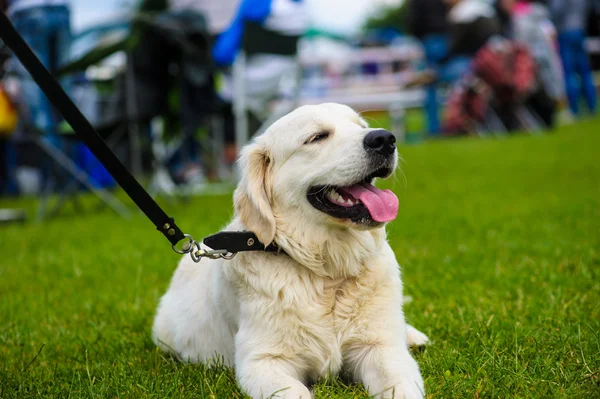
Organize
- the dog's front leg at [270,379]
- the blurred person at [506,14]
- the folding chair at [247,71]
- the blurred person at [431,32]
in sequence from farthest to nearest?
the blurred person at [506,14], the blurred person at [431,32], the folding chair at [247,71], the dog's front leg at [270,379]

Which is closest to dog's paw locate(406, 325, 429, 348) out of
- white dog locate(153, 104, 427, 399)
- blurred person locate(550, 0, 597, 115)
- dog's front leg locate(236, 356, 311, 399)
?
white dog locate(153, 104, 427, 399)

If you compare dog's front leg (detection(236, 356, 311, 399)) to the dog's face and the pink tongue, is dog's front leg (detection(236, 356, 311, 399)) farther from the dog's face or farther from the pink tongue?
the pink tongue

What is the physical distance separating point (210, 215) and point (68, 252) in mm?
1714

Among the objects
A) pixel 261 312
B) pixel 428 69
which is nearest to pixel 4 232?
pixel 261 312

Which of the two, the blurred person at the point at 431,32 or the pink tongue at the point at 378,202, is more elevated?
the pink tongue at the point at 378,202

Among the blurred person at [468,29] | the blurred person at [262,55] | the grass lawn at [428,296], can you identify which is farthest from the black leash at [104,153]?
the blurred person at [468,29]

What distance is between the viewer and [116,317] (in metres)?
3.91

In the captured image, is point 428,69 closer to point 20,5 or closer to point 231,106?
point 231,106

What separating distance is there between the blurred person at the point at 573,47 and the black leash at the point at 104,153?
16278mm

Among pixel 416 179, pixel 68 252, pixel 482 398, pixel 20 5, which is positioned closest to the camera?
pixel 482 398

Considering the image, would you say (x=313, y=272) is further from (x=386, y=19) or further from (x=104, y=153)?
(x=386, y=19)

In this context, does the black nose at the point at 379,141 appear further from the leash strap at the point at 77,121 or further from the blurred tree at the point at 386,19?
the blurred tree at the point at 386,19

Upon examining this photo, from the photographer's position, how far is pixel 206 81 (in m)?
8.35

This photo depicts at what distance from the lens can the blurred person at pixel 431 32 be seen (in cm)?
1585
